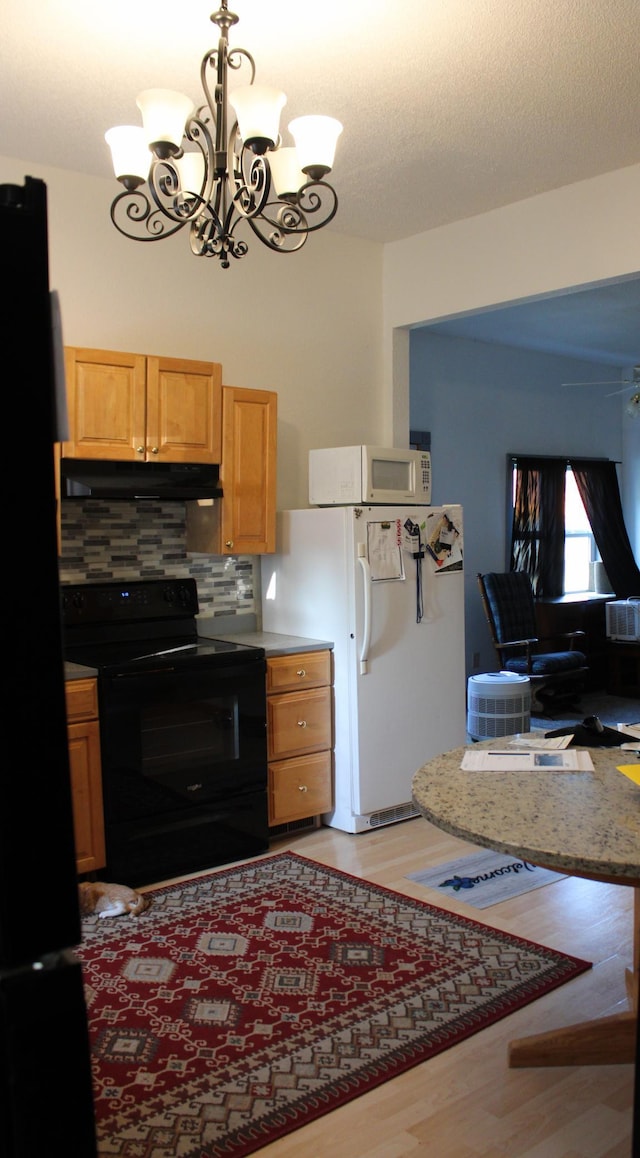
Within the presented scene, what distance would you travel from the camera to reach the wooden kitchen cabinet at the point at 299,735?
12.9 ft

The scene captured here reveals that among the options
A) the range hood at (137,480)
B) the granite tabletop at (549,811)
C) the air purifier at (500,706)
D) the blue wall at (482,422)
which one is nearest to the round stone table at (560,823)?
the granite tabletop at (549,811)

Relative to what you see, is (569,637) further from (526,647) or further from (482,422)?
(482,422)

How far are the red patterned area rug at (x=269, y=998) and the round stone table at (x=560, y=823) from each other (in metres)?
0.29

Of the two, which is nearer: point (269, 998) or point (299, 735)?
point (269, 998)

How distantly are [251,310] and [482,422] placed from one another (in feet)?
10.3

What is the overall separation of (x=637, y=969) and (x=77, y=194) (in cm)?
344

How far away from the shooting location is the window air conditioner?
23.6 feet

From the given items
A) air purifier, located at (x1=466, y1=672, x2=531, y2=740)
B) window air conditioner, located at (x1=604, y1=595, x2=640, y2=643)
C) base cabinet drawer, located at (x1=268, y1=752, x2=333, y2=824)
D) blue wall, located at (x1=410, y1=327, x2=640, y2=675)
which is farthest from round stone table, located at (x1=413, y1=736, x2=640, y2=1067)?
window air conditioner, located at (x1=604, y1=595, x2=640, y2=643)

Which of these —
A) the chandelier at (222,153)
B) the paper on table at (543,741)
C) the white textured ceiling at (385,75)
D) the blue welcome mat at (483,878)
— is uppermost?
the white textured ceiling at (385,75)

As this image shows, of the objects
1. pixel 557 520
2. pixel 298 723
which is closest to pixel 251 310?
pixel 298 723

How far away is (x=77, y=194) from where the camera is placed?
3801mm

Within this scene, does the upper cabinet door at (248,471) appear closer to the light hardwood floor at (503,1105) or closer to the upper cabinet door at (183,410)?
the upper cabinet door at (183,410)

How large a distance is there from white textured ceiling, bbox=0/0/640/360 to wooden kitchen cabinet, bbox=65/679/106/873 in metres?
2.02

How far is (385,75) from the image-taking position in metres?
2.97
